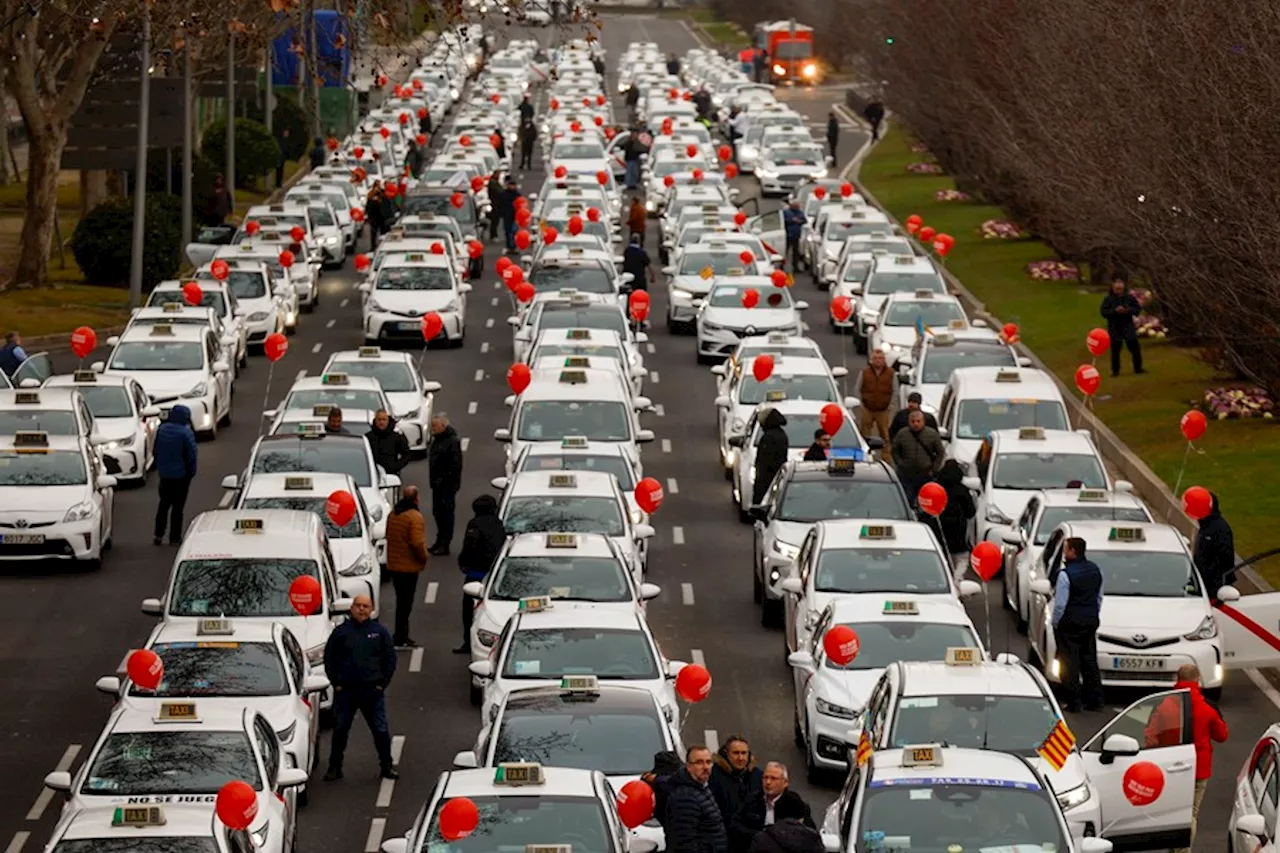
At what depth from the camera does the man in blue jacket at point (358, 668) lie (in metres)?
20.6

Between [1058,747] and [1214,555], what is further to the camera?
[1214,555]

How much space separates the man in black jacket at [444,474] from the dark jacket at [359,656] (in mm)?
8071

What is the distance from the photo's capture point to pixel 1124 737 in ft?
58.7

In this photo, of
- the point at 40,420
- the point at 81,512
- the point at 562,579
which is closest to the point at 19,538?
the point at 81,512

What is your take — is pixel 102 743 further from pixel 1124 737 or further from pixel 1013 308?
pixel 1013 308

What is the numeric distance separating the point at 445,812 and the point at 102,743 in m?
3.56

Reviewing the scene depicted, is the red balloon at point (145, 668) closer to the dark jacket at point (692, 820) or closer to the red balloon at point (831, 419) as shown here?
the dark jacket at point (692, 820)

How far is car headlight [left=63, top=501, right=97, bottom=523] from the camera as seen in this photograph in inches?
1126

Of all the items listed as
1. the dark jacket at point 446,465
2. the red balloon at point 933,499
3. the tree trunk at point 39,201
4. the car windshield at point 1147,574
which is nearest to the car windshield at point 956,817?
the car windshield at point 1147,574

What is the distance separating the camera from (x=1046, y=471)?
95.2 ft

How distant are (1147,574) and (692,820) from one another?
9.10m

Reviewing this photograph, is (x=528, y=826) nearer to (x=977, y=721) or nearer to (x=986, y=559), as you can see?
(x=977, y=721)

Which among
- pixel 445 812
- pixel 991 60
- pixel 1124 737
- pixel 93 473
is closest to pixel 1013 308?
pixel 991 60

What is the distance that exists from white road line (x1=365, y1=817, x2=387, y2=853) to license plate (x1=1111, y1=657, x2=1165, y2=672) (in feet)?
23.1
